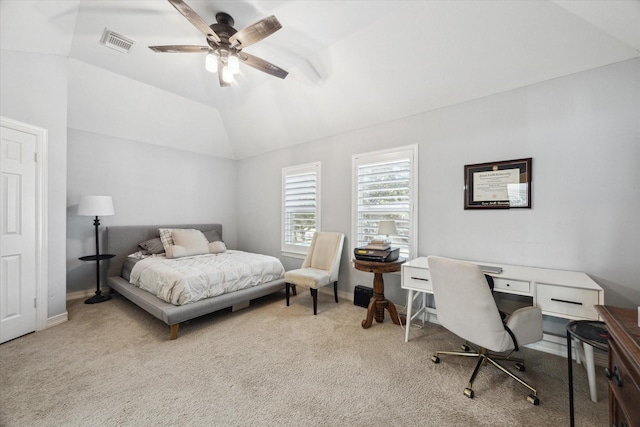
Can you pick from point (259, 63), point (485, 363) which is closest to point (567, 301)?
point (485, 363)

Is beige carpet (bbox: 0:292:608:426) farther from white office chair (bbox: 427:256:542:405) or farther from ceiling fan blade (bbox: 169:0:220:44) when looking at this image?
→ ceiling fan blade (bbox: 169:0:220:44)

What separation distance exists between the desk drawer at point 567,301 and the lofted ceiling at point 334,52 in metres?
1.84

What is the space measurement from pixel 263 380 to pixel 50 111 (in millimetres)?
3540

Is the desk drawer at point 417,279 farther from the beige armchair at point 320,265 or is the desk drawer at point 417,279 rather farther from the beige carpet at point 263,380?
the beige armchair at point 320,265

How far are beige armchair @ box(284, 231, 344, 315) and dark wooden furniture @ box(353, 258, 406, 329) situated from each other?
634mm

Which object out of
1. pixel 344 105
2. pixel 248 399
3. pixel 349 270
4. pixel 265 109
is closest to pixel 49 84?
pixel 265 109

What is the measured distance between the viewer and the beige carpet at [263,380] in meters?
1.61

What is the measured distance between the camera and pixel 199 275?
2875mm

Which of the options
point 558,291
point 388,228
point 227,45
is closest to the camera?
point 558,291

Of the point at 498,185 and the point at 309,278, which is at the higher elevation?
the point at 498,185

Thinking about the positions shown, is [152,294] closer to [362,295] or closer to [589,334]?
[362,295]

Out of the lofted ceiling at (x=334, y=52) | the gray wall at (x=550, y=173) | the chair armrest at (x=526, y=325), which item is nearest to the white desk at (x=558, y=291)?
the chair armrest at (x=526, y=325)

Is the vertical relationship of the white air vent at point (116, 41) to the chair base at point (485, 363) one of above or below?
above

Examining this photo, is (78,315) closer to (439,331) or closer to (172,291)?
(172,291)
